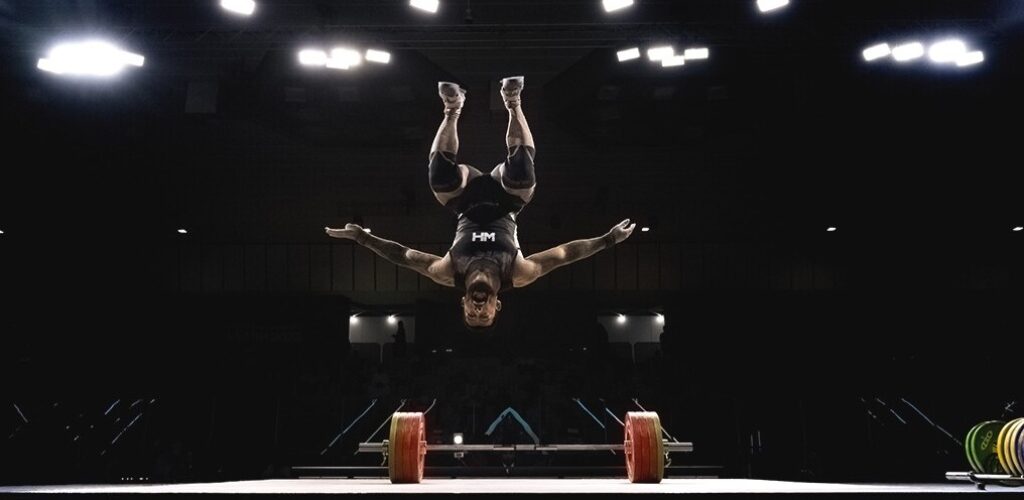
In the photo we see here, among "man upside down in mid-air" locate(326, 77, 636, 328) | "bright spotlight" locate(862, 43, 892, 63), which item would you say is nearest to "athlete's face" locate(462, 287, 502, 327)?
"man upside down in mid-air" locate(326, 77, 636, 328)

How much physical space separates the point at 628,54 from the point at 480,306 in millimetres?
2745

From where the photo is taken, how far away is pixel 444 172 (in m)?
5.12

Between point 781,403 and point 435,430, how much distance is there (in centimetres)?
367

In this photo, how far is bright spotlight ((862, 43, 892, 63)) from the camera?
6434 millimetres

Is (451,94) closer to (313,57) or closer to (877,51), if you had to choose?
(313,57)

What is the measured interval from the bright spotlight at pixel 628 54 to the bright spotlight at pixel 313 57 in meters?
2.30

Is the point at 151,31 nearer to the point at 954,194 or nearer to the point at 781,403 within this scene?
the point at 781,403

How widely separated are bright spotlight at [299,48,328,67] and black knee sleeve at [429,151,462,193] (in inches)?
76.5

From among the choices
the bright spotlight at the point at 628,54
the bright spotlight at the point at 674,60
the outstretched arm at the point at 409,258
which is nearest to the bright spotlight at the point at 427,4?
the outstretched arm at the point at 409,258

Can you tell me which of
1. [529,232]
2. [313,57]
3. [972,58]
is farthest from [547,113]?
[529,232]

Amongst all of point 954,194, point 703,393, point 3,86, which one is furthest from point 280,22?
point 954,194

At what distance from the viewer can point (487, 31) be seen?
6.87 m

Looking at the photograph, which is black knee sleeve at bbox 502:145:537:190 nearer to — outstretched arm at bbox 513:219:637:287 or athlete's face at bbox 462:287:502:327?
outstretched arm at bbox 513:219:637:287

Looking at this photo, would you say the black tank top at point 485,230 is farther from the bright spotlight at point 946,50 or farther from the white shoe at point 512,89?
the bright spotlight at point 946,50
